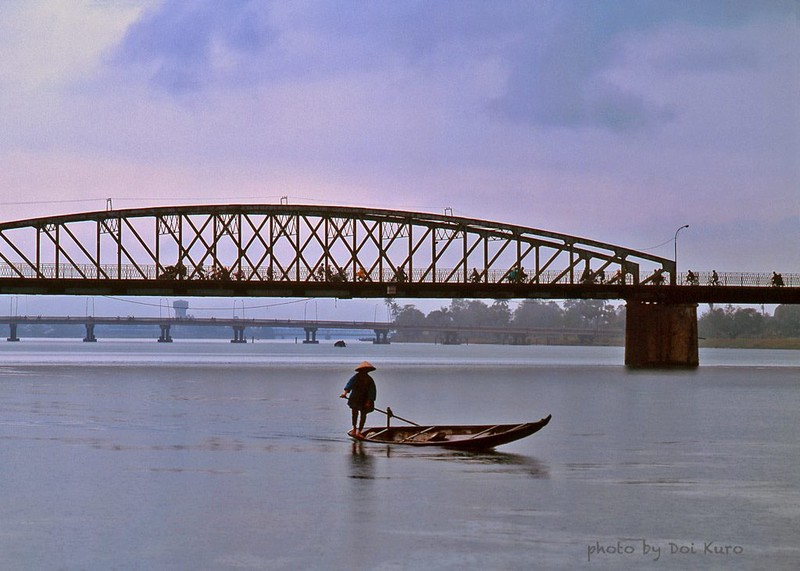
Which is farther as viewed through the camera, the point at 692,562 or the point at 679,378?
the point at 679,378

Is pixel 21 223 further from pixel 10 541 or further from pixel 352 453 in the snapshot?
pixel 10 541

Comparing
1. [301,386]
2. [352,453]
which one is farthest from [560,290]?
[352,453]

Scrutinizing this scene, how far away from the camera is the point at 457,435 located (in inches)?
1394

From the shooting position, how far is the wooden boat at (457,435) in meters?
33.6

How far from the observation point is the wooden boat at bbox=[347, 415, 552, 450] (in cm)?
3359

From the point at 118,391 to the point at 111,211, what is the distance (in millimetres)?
57898

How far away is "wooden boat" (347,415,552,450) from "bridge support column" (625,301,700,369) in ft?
305

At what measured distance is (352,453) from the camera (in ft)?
113

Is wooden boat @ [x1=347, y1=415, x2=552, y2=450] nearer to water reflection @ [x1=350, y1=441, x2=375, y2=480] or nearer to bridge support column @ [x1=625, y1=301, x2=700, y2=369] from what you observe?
water reflection @ [x1=350, y1=441, x2=375, y2=480]

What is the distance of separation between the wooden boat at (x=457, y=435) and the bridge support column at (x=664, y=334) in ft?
305

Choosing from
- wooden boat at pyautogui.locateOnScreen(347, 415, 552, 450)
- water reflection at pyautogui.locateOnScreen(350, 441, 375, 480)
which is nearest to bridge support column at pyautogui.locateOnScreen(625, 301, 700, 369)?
wooden boat at pyautogui.locateOnScreen(347, 415, 552, 450)

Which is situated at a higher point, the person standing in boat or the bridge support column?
the bridge support column

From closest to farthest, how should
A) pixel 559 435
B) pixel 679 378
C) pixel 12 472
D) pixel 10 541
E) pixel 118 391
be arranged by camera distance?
pixel 10 541
pixel 12 472
pixel 559 435
pixel 118 391
pixel 679 378

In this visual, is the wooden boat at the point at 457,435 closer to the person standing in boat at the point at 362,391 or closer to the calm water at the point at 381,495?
the calm water at the point at 381,495
